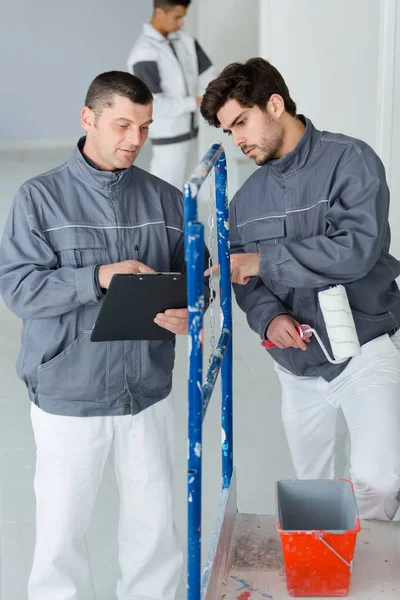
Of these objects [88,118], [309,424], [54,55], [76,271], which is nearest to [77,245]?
[76,271]

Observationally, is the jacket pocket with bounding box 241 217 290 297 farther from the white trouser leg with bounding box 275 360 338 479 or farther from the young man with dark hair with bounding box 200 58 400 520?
the white trouser leg with bounding box 275 360 338 479

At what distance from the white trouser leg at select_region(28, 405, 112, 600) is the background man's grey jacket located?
0.59 m

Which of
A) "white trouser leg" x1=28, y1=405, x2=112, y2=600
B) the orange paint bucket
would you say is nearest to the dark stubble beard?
"white trouser leg" x1=28, y1=405, x2=112, y2=600

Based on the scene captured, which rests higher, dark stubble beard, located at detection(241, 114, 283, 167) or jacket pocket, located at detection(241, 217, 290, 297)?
dark stubble beard, located at detection(241, 114, 283, 167)

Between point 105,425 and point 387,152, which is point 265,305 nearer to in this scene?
point 105,425

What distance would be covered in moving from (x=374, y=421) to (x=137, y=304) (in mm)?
704

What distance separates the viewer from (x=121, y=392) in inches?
90.7

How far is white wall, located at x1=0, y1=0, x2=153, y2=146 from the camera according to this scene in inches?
428

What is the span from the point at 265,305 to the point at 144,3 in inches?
362

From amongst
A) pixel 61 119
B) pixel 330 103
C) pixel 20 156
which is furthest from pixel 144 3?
pixel 330 103

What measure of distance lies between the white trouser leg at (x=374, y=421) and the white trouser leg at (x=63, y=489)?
67cm

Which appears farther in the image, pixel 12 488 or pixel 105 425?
pixel 12 488

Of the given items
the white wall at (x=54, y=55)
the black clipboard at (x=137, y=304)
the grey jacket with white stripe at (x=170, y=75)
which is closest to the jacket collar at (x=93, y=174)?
the black clipboard at (x=137, y=304)

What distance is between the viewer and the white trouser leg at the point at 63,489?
229cm
